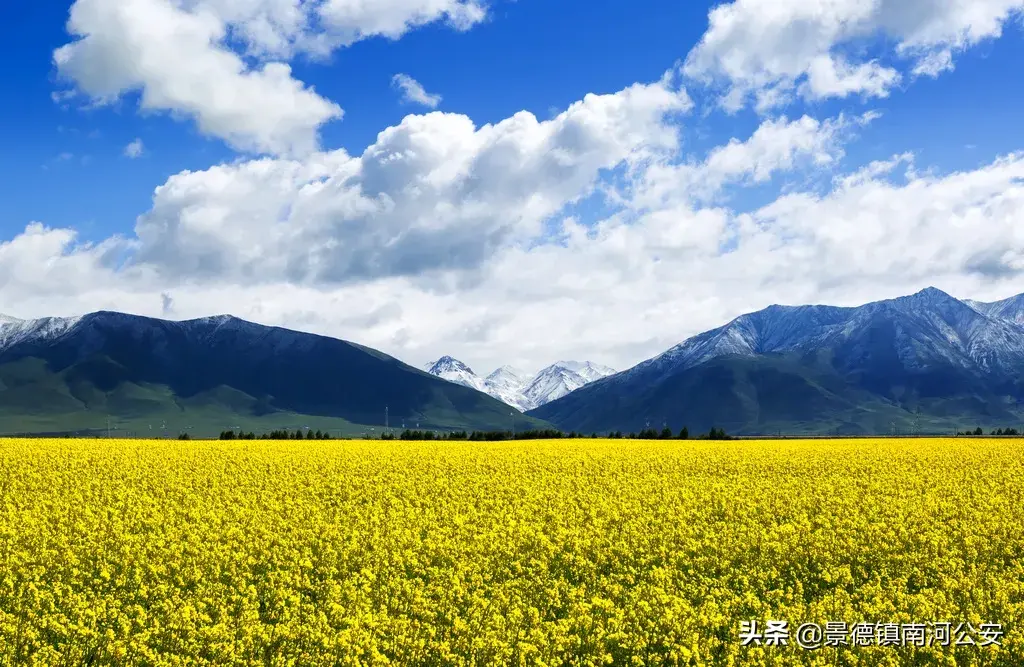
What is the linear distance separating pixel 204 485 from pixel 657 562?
19497mm

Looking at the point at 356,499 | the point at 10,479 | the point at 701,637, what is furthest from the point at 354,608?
the point at 10,479

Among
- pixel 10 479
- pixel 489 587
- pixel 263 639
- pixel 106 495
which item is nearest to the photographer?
pixel 263 639

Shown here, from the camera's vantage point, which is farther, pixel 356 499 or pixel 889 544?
pixel 356 499

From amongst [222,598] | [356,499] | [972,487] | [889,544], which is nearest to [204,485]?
[356,499]

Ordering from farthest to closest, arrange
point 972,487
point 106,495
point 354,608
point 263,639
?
1. point 972,487
2. point 106,495
3. point 354,608
4. point 263,639

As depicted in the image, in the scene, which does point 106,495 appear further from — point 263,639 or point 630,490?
point 630,490

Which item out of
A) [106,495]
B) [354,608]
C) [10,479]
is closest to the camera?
[354,608]

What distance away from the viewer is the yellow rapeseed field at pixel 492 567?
14391 millimetres

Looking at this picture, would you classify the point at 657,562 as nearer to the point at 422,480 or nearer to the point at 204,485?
the point at 422,480

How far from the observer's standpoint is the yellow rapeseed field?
14.4m

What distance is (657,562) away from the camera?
2052cm

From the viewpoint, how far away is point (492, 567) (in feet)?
64.2

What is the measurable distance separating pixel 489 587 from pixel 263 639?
522 cm

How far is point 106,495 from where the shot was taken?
2852 cm
